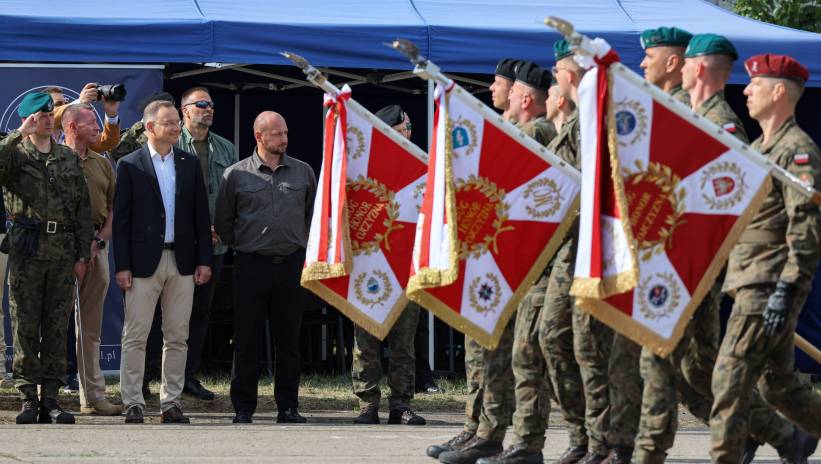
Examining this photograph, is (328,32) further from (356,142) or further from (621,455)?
(621,455)

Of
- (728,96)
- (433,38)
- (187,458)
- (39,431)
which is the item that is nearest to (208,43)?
(433,38)

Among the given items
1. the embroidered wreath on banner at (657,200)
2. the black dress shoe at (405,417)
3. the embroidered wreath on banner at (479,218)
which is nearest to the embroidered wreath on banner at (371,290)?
the embroidered wreath on banner at (479,218)

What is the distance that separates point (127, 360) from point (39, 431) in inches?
35.6

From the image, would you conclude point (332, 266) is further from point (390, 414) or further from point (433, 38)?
point (433, 38)

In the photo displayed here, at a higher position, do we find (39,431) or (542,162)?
(542,162)

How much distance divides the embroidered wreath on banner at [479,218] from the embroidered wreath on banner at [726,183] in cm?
133

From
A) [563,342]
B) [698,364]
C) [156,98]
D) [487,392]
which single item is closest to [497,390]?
[487,392]

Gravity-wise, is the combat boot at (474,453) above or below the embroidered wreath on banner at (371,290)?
below

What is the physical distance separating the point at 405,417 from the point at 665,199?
3910 mm

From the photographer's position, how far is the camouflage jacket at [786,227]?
19.6ft

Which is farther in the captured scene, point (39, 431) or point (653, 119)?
point (39, 431)

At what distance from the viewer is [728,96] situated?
13.2 meters

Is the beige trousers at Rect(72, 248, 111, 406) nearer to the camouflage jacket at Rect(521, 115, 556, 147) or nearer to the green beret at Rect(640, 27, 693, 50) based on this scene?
the camouflage jacket at Rect(521, 115, 556, 147)

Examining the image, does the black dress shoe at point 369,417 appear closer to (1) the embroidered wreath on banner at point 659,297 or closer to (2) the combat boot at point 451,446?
(2) the combat boot at point 451,446
